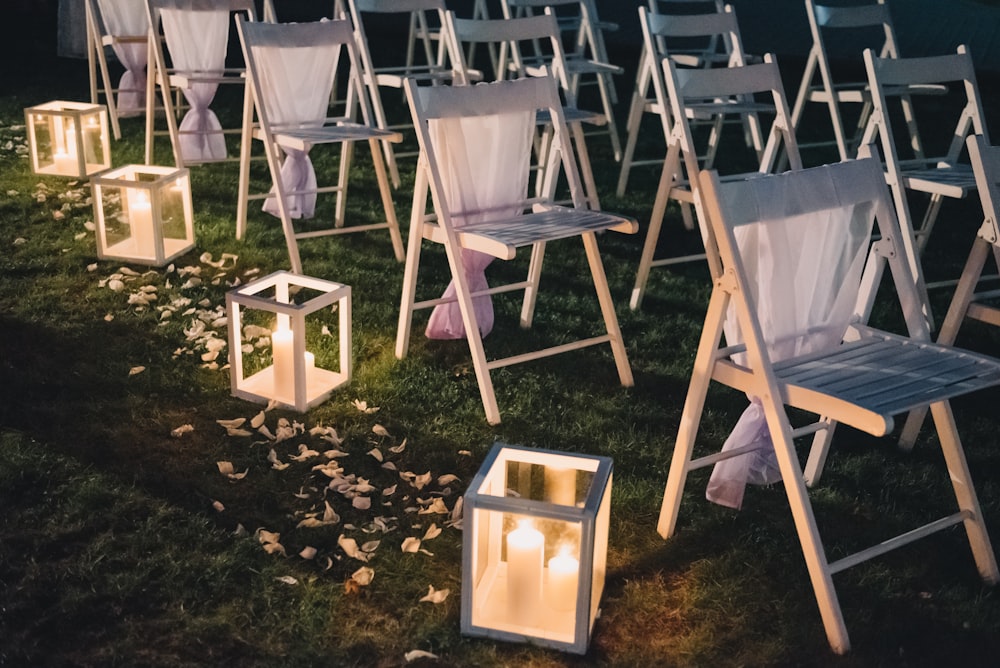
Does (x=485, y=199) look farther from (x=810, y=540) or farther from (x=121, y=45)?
(x=121, y=45)

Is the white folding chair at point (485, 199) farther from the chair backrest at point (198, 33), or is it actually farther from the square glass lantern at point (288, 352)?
the chair backrest at point (198, 33)

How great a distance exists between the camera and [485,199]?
10.7 ft

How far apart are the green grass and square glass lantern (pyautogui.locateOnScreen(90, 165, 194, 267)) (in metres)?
0.19

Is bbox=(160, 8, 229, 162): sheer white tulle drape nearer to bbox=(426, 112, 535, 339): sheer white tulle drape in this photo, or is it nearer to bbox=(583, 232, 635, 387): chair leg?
bbox=(426, 112, 535, 339): sheer white tulle drape

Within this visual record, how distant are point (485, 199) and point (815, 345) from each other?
1.16 meters

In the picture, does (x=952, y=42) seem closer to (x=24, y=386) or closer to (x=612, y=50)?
(x=612, y=50)

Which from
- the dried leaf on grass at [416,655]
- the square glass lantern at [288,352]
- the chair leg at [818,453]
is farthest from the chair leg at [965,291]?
the square glass lantern at [288,352]

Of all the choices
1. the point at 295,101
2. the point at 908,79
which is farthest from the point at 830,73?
the point at 295,101

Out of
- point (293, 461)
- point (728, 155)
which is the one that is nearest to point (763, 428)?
point (293, 461)

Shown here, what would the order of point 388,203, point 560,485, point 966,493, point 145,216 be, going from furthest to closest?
point 388,203
point 145,216
point 966,493
point 560,485

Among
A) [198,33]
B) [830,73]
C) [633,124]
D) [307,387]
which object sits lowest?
[307,387]

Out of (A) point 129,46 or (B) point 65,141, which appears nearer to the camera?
(B) point 65,141

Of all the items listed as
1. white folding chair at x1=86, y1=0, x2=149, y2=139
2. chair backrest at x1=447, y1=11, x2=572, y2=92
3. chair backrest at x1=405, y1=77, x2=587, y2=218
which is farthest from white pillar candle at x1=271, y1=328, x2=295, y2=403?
white folding chair at x1=86, y1=0, x2=149, y2=139

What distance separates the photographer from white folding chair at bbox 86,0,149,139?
5801mm
